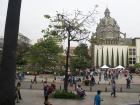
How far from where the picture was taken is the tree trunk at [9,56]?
27.9ft

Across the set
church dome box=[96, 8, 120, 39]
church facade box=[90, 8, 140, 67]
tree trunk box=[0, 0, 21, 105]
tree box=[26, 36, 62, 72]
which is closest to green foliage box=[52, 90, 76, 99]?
tree box=[26, 36, 62, 72]

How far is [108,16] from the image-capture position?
151250 millimetres

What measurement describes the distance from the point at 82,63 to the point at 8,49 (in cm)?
7626

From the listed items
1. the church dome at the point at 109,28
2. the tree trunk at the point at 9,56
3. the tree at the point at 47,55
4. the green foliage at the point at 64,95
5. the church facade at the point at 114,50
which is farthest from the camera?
the church dome at the point at 109,28

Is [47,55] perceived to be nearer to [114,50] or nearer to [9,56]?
[9,56]

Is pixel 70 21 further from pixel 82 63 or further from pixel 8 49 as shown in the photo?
pixel 82 63

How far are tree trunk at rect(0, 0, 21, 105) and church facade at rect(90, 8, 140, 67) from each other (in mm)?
118602

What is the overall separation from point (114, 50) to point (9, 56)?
126 metres

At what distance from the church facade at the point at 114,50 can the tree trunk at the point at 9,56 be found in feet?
389

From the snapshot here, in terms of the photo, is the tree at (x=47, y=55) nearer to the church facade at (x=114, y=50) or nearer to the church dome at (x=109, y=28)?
the church facade at (x=114, y=50)

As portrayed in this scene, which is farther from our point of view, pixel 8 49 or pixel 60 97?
pixel 60 97

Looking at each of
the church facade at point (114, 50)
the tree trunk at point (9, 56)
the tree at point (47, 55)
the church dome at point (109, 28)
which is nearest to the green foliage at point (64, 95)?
the tree at point (47, 55)

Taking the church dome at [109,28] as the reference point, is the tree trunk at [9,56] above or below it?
below

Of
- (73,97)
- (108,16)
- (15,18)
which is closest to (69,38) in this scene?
(73,97)
